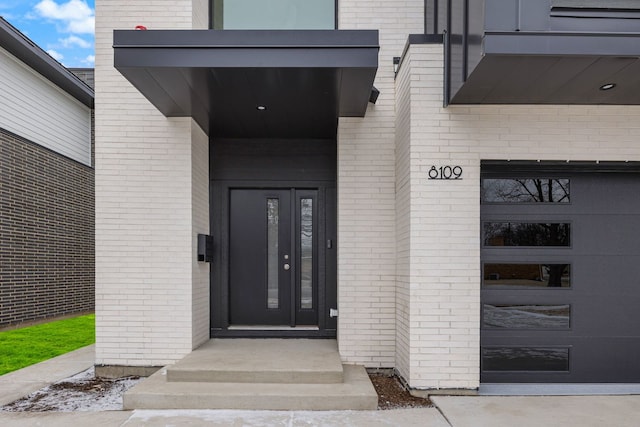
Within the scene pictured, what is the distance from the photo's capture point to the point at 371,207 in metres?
5.82

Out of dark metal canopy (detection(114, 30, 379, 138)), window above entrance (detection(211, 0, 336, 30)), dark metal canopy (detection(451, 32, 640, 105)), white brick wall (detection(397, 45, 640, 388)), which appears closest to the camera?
dark metal canopy (detection(451, 32, 640, 105))

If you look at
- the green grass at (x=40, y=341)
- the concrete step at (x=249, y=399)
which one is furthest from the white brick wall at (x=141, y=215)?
the green grass at (x=40, y=341)

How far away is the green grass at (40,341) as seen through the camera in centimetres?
675

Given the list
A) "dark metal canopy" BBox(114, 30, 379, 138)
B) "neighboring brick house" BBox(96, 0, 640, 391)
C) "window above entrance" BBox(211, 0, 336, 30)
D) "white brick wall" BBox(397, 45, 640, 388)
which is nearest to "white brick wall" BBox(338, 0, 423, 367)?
"neighboring brick house" BBox(96, 0, 640, 391)

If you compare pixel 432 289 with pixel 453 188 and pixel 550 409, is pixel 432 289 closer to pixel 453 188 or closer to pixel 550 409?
pixel 453 188

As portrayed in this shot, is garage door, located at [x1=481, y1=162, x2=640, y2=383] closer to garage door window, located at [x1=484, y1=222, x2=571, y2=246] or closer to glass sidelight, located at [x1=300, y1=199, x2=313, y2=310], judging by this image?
garage door window, located at [x1=484, y1=222, x2=571, y2=246]

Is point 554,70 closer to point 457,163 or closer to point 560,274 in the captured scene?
point 457,163

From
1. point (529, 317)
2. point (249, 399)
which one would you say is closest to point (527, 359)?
point (529, 317)

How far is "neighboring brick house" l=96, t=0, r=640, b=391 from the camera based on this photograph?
14.0 ft

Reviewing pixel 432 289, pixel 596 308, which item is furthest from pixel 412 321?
pixel 596 308

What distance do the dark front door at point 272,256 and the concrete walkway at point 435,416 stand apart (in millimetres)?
2304

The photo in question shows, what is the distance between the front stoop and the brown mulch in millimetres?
182

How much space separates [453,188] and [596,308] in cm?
197

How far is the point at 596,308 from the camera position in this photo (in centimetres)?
508
